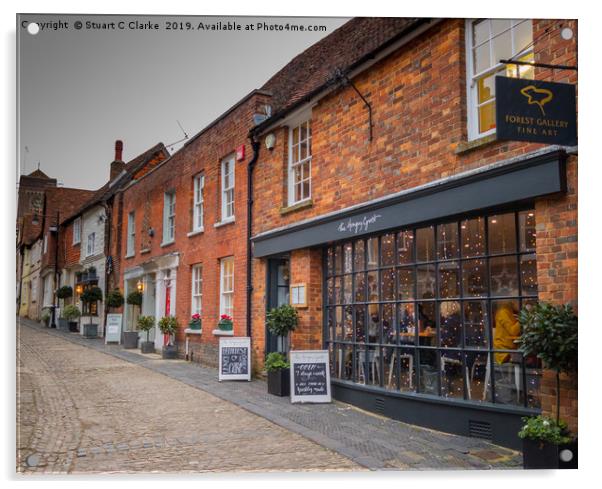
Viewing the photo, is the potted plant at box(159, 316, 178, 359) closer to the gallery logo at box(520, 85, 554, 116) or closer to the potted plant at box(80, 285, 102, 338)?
the potted plant at box(80, 285, 102, 338)

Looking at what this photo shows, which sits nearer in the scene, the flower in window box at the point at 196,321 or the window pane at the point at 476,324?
the window pane at the point at 476,324

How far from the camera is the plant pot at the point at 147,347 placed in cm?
1454

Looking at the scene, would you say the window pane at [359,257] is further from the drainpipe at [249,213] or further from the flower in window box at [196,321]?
the flower in window box at [196,321]

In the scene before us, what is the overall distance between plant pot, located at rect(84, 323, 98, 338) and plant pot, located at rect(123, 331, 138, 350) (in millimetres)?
886

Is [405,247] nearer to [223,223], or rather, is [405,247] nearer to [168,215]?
[223,223]

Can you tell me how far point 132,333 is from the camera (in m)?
15.4

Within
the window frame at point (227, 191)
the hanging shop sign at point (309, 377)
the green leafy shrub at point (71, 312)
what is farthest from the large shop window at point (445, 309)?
the green leafy shrub at point (71, 312)

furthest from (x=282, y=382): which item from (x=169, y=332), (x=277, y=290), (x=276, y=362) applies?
(x=169, y=332)

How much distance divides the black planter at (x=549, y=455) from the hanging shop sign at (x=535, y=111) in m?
2.48

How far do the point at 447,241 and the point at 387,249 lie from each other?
1050mm

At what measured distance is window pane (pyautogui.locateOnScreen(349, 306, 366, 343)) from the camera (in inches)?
309

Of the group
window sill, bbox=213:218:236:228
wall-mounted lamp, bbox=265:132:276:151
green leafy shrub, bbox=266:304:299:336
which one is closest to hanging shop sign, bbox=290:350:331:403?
green leafy shrub, bbox=266:304:299:336

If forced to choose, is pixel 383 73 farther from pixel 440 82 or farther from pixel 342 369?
pixel 342 369
